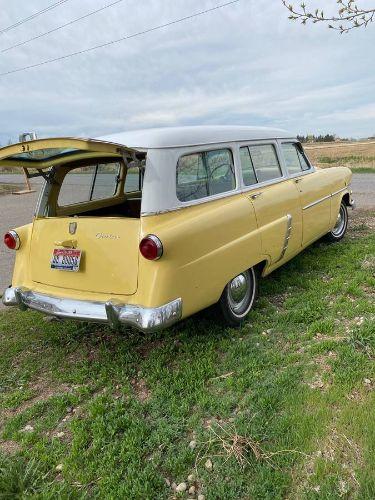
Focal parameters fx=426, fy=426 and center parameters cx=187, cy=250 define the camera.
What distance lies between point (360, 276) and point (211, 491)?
316 cm

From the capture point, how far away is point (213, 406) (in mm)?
2863

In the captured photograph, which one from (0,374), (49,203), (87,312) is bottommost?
(0,374)

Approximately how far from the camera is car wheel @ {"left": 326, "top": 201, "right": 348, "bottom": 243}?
6.34 m

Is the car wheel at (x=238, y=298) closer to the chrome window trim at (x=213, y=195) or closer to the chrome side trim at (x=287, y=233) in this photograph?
the chrome side trim at (x=287, y=233)

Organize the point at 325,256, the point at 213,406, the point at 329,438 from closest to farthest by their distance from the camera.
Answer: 1. the point at 329,438
2. the point at 213,406
3. the point at 325,256

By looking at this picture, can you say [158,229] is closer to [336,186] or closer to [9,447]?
[9,447]

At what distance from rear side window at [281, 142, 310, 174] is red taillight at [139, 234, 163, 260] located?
2535 millimetres

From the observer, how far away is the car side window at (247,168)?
4.12m

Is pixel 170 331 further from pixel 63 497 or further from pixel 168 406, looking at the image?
pixel 63 497

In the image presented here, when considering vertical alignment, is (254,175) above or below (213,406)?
above

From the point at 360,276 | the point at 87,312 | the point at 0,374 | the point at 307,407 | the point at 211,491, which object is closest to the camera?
the point at 211,491

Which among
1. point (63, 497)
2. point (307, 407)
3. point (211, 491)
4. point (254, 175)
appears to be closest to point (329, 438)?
point (307, 407)

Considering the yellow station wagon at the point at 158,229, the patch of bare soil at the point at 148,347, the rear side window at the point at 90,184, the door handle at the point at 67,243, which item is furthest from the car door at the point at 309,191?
the door handle at the point at 67,243

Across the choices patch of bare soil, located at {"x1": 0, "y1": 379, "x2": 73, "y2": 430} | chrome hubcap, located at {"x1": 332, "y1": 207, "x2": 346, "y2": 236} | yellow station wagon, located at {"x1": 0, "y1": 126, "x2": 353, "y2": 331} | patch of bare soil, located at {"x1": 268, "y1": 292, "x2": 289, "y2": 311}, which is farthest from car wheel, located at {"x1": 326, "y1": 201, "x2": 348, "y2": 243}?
patch of bare soil, located at {"x1": 0, "y1": 379, "x2": 73, "y2": 430}
